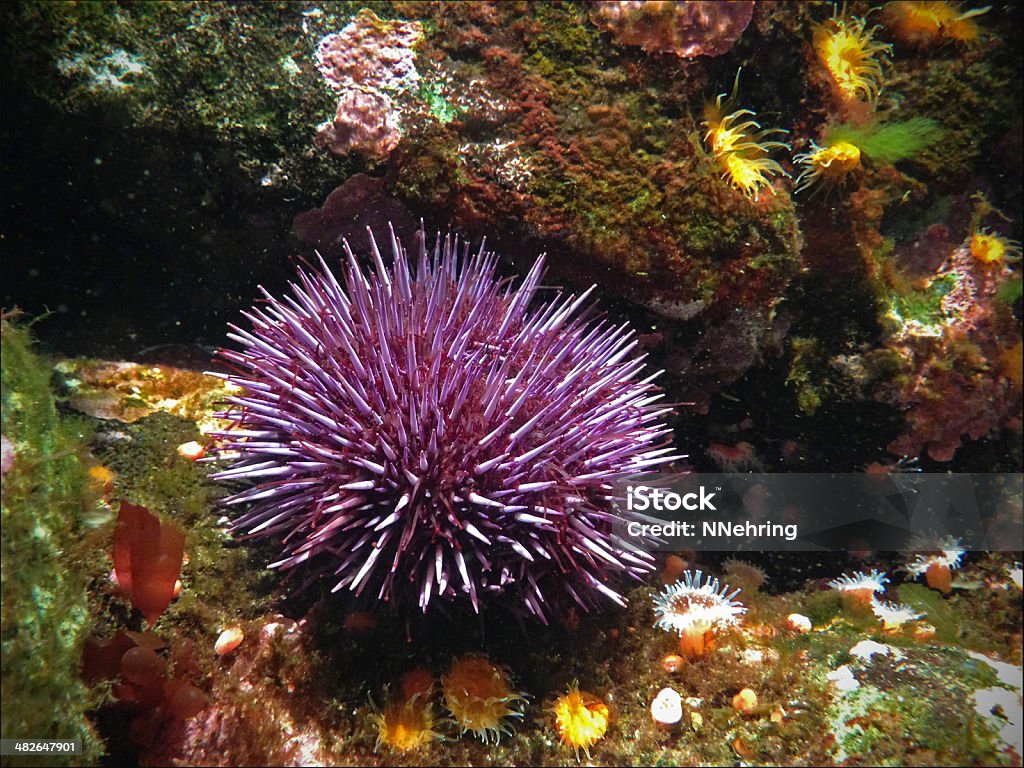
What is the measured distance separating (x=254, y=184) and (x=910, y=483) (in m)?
4.51

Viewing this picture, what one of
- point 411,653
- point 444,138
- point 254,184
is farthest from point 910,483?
point 254,184

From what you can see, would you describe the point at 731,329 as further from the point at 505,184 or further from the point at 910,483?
the point at 910,483

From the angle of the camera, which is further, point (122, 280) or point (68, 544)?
point (122, 280)

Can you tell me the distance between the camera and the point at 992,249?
399 centimetres

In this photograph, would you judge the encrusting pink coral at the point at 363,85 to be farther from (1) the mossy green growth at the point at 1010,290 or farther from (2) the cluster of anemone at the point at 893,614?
(1) the mossy green growth at the point at 1010,290

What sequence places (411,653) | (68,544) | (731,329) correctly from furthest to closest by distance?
(731,329) < (411,653) < (68,544)

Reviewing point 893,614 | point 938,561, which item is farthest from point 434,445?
point 938,561

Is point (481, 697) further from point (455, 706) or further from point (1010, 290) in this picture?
point (1010, 290)

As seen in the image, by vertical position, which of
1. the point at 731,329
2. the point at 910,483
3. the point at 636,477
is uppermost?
the point at 731,329

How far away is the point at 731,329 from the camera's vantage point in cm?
361

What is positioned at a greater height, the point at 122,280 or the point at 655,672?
the point at 122,280

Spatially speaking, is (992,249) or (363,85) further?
(992,249)

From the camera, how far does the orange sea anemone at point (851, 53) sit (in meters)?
3.71

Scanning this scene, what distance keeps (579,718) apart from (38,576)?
7.33 feet
